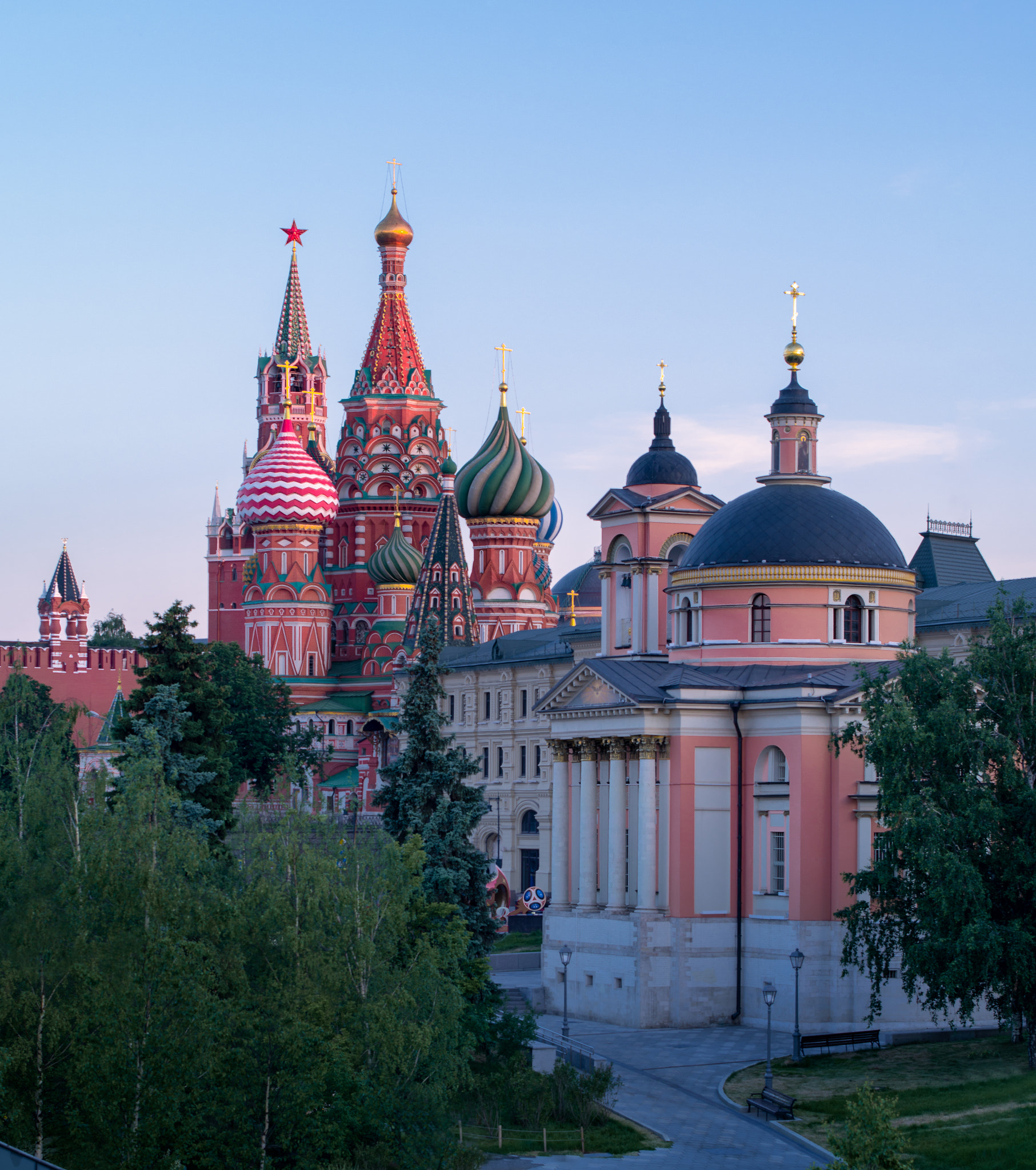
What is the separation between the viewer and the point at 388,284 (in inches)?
4154

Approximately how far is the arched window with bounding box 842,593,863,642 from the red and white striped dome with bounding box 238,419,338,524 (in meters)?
57.5

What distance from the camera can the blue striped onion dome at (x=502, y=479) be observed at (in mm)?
90125

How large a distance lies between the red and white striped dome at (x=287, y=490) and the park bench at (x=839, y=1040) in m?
65.2

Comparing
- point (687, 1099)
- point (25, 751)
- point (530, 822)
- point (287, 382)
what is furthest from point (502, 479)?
point (687, 1099)

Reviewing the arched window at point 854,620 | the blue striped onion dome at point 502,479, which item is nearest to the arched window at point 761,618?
the arched window at point 854,620

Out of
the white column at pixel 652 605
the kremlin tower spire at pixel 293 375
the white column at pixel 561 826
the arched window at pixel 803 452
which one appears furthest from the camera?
the kremlin tower spire at pixel 293 375

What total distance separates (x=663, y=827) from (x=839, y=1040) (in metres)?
7.08

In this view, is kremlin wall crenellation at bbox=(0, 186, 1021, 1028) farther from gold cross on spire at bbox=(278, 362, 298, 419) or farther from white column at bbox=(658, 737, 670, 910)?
gold cross on spire at bbox=(278, 362, 298, 419)

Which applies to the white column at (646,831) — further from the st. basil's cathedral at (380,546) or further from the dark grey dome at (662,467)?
the st. basil's cathedral at (380,546)

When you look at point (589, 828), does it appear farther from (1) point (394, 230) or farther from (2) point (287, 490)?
(1) point (394, 230)

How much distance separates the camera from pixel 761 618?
45094 millimetres

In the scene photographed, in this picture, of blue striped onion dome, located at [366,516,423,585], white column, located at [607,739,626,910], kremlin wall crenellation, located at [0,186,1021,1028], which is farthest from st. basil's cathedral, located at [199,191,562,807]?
white column, located at [607,739,626,910]

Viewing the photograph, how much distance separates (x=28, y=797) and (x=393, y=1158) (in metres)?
9.64

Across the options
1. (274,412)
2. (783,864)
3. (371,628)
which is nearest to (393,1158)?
(783,864)
